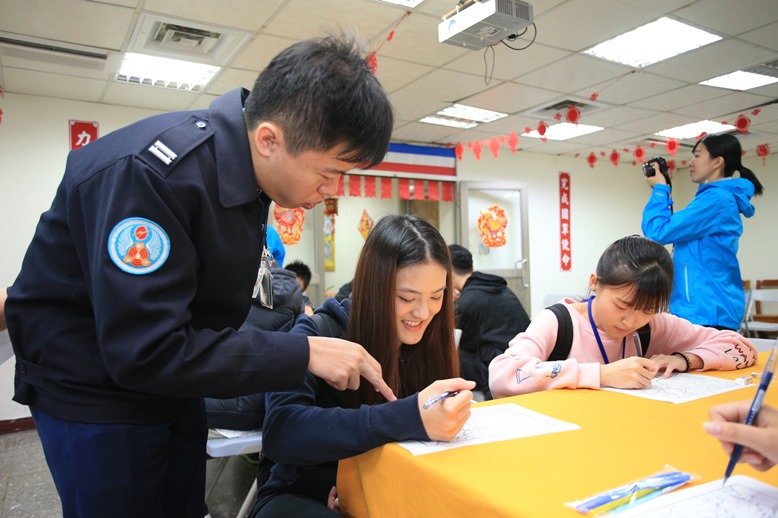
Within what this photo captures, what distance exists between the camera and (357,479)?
90 centimetres

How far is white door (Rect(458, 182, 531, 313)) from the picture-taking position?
6.47m

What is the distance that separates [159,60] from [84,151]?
3388 millimetres

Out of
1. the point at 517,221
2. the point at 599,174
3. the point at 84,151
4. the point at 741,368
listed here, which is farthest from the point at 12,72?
the point at 599,174

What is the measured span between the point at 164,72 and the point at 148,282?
385 centimetres

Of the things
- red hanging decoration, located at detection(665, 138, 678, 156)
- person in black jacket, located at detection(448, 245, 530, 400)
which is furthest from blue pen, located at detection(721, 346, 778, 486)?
red hanging decoration, located at detection(665, 138, 678, 156)

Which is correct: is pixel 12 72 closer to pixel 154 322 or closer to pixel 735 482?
pixel 154 322

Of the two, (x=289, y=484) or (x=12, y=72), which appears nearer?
(x=289, y=484)

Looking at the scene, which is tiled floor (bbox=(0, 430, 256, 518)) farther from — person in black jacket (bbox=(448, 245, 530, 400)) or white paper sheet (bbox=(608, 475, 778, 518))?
white paper sheet (bbox=(608, 475, 778, 518))

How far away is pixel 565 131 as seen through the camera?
5.95 meters

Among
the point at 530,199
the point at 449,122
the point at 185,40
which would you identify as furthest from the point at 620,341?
the point at 530,199

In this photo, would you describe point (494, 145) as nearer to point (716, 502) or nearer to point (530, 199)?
point (530, 199)

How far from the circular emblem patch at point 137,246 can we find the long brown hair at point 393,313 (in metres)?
0.55

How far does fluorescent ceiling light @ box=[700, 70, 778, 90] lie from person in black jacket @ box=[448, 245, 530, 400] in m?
3.20

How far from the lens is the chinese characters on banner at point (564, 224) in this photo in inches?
286
